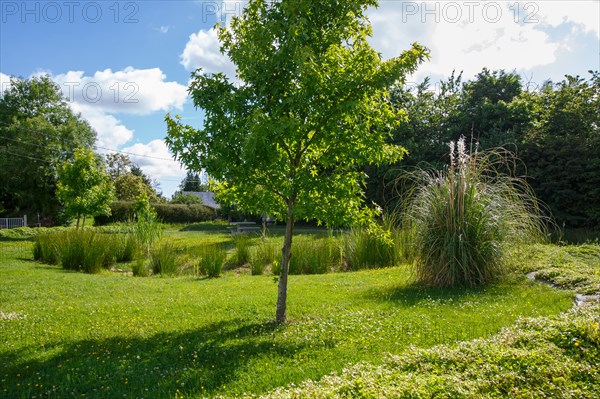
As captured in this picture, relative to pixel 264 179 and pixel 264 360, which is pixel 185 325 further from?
pixel 264 179

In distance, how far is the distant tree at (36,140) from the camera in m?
30.8

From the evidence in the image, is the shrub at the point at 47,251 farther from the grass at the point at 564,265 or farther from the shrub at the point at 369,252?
the grass at the point at 564,265

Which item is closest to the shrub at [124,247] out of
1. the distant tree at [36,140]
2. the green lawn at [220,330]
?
the green lawn at [220,330]

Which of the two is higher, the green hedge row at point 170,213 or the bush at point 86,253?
the green hedge row at point 170,213

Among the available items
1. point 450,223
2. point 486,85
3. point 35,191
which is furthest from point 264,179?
point 35,191

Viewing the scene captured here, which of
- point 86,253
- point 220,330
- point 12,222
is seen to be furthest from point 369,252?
point 12,222

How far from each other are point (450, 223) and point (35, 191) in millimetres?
34604

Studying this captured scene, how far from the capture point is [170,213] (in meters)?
36.7

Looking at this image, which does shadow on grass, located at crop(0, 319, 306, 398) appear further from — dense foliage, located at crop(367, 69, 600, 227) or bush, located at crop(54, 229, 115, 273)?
dense foliage, located at crop(367, 69, 600, 227)

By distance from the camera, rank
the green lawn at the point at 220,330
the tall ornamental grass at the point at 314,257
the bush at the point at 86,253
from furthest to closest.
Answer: the bush at the point at 86,253
the tall ornamental grass at the point at 314,257
the green lawn at the point at 220,330

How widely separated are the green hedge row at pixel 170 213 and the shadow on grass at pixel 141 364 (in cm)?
2862

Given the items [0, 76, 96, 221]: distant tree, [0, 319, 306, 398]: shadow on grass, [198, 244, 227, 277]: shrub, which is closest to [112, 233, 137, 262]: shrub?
[198, 244, 227, 277]: shrub

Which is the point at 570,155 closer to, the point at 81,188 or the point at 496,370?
the point at 496,370

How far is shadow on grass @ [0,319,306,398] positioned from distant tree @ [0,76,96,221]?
3015 cm
